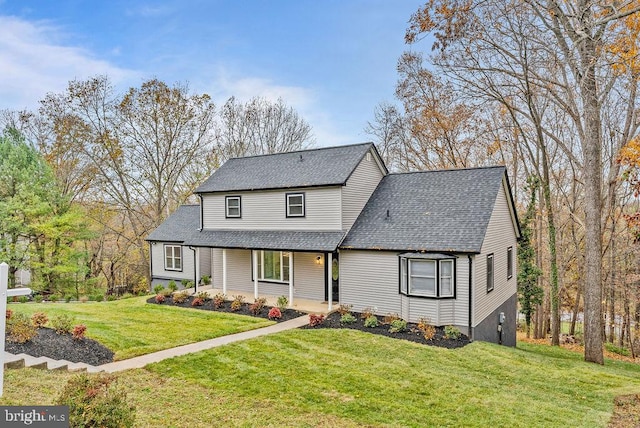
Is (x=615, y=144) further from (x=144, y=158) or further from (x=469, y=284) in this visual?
(x=144, y=158)

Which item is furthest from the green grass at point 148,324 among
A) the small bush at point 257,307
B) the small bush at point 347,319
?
the small bush at point 347,319

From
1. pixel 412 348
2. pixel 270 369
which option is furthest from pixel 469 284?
pixel 270 369

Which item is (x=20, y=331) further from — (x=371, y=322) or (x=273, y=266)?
(x=273, y=266)

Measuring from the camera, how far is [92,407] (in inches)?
162

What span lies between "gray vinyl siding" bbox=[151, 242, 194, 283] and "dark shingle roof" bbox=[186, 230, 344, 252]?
382 centimetres

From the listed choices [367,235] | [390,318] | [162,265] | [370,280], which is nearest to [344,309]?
[370,280]

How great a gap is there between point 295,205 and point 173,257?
10.5 meters

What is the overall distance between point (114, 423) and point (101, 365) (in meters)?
5.09

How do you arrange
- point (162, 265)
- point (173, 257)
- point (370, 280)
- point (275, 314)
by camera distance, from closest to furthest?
point (275, 314) → point (370, 280) → point (173, 257) → point (162, 265)

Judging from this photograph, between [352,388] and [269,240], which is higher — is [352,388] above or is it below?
below

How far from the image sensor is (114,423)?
165 inches

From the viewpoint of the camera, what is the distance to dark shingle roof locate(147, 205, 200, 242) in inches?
862

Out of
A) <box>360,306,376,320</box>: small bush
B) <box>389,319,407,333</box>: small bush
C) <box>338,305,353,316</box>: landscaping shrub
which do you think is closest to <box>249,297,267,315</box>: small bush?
<box>338,305,353,316</box>: landscaping shrub

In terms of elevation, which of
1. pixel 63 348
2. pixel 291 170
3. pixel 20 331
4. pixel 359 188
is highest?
pixel 291 170
